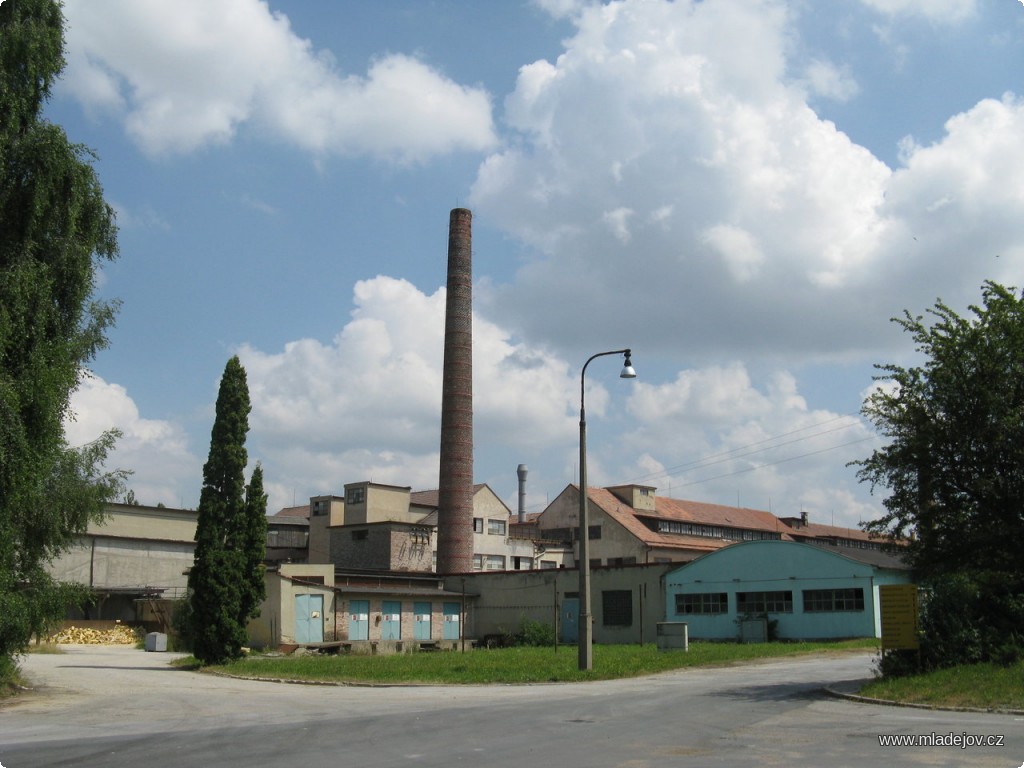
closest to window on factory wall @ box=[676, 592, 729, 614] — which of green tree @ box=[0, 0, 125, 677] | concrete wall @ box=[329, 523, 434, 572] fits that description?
concrete wall @ box=[329, 523, 434, 572]

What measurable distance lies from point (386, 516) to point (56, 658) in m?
34.2

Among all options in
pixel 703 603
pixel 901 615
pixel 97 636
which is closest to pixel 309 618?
pixel 97 636

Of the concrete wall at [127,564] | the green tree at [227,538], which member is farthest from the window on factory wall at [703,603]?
the concrete wall at [127,564]

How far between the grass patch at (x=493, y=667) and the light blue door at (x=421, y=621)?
16.7 m

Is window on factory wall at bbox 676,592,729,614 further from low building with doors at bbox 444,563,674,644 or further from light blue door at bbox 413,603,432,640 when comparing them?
light blue door at bbox 413,603,432,640

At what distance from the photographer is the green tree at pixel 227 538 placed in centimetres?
3172

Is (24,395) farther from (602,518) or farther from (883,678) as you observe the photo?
(602,518)

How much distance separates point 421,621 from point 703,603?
14778mm

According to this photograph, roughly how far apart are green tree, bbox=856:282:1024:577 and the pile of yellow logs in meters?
44.3

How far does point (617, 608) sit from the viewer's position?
50.7 m

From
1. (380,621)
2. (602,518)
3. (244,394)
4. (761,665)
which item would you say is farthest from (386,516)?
(761,665)

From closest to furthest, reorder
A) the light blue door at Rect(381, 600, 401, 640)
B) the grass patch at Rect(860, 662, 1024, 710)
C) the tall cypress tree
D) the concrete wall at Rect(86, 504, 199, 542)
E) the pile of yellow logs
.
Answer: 1. the grass patch at Rect(860, 662, 1024, 710)
2. the tall cypress tree
3. the light blue door at Rect(381, 600, 401, 640)
4. the pile of yellow logs
5. the concrete wall at Rect(86, 504, 199, 542)

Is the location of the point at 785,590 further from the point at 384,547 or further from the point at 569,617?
the point at 384,547

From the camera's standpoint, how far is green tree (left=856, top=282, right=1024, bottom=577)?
19453mm
